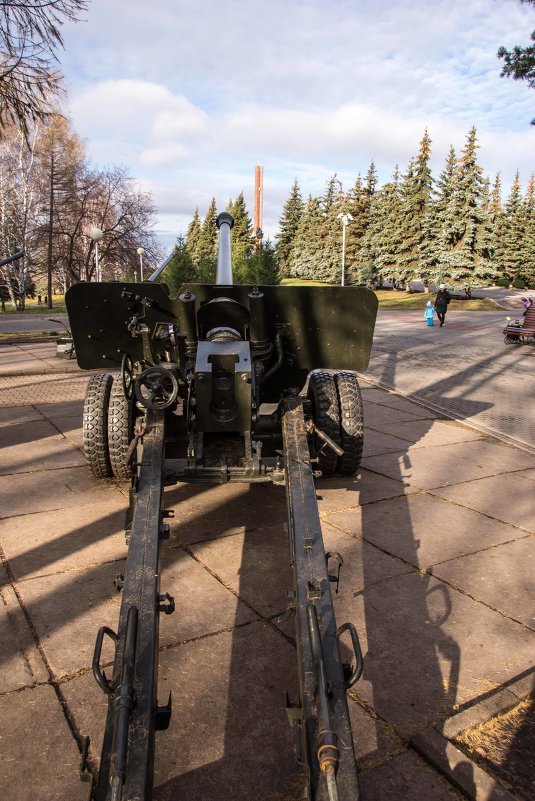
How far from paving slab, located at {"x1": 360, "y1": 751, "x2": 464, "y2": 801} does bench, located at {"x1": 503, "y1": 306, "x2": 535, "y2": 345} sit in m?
16.6

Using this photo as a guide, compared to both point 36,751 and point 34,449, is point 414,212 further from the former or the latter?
point 36,751

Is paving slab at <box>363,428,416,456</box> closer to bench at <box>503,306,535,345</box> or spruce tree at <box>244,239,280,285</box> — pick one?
bench at <box>503,306,535,345</box>

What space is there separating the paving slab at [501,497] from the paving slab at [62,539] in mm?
2703

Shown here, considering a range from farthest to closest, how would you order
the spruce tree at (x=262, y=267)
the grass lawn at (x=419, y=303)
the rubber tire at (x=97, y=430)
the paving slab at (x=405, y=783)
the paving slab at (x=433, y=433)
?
1. the grass lawn at (x=419, y=303)
2. the spruce tree at (x=262, y=267)
3. the paving slab at (x=433, y=433)
4. the rubber tire at (x=97, y=430)
5. the paving slab at (x=405, y=783)

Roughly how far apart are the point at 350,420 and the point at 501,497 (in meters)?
1.45

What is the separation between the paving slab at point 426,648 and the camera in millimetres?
2672

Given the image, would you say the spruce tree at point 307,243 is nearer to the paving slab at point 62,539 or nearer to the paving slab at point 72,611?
the paving slab at point 62,539

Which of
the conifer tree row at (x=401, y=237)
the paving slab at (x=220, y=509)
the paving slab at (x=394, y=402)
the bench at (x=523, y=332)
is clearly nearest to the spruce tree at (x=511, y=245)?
the conifer tree row at (x=401, y=237)

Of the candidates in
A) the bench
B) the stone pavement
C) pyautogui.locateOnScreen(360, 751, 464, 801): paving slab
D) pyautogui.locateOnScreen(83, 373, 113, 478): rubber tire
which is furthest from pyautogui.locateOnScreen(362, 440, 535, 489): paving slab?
the bench

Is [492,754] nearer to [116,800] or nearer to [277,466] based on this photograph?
[116,800]

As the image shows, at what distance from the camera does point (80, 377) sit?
1105 centimetres

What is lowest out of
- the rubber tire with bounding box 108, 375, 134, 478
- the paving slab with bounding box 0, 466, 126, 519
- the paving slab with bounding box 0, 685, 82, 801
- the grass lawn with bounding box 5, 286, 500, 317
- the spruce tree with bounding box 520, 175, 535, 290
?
the paving slab with bounding box 0, 685, 82, 801

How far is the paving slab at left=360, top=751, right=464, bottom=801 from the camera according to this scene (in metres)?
2.17

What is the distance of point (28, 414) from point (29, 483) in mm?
2901
